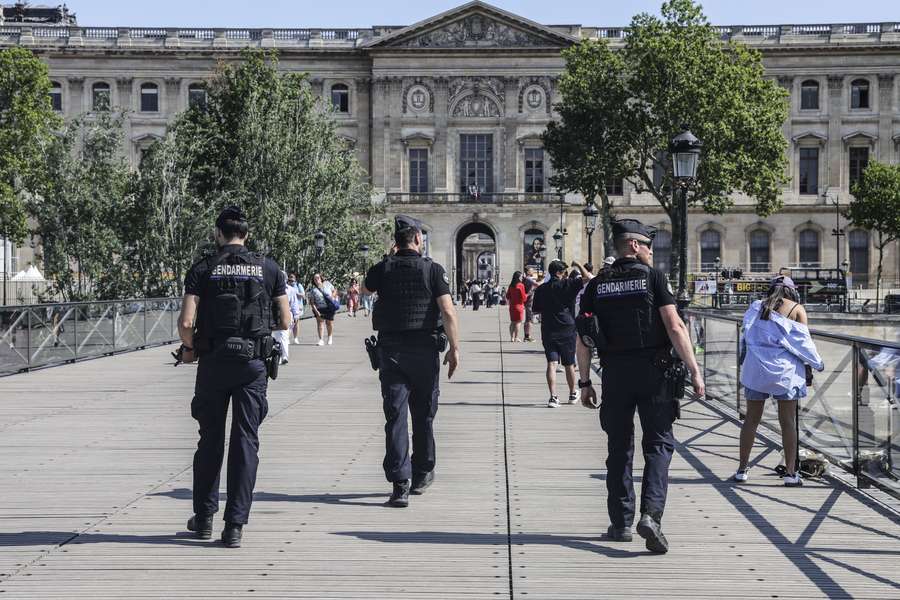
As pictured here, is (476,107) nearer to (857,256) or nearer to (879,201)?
(879,201)

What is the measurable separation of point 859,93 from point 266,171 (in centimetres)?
4720

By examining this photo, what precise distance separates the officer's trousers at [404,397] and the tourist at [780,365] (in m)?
2.72

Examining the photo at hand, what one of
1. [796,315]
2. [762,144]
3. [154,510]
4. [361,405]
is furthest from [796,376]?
[762,144]

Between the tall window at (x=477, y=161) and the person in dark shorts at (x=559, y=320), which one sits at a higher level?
the tall window at (x=477, y=161)

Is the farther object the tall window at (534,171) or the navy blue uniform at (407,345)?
the tall window at (534,171)

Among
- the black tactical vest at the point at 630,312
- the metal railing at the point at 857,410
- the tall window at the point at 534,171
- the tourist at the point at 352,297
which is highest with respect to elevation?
the tall window at the point at 534,171

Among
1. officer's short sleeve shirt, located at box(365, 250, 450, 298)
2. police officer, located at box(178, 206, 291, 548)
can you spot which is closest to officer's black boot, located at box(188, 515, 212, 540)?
police officer, located at box(178, 206, 291, 548)

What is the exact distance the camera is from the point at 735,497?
391 inches

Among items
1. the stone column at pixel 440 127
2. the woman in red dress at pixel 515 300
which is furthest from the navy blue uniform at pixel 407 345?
the stone column at pixel 440 127

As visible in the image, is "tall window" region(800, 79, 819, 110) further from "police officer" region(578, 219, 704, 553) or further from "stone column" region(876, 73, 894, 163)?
"police officer" region(578, 219, 704, 553)

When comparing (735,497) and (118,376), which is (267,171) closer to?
(118,376)

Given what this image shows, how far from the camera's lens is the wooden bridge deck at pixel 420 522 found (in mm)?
7090

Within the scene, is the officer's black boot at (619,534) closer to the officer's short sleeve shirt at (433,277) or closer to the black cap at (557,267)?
the officer's short sleeve shirt at (433,277)

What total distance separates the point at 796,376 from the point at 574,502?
2.41m
